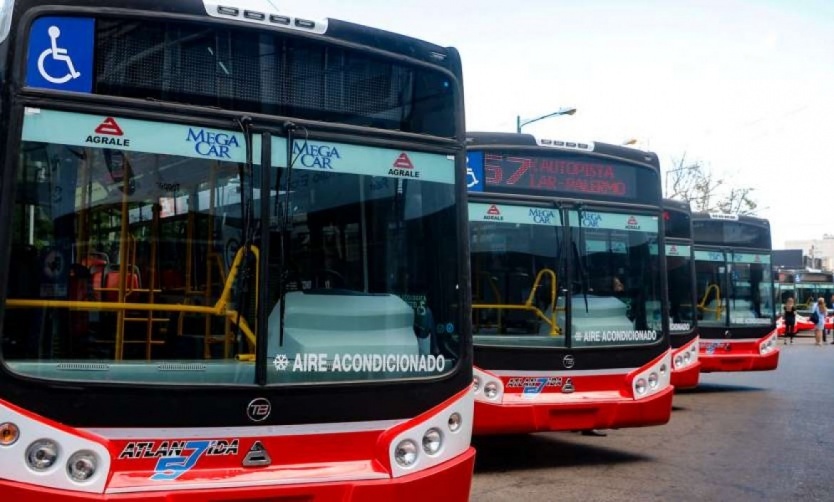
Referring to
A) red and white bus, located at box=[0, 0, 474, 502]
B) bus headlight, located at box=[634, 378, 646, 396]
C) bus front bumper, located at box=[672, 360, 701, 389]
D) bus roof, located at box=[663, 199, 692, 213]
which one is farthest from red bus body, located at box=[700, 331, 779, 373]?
red and white bus, located at box=[0, 0, 474, 502]

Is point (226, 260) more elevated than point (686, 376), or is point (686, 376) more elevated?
point (226, 260)

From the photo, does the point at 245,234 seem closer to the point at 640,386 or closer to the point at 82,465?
the point at 82,465

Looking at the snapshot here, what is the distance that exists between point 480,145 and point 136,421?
4.58 m

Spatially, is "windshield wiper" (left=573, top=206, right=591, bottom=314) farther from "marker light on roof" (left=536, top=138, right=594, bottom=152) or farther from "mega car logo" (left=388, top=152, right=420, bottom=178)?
"mega car logo" (left=388, top=152, right=420, bottom=178)

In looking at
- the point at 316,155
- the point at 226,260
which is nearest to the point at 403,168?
the point at 316,155

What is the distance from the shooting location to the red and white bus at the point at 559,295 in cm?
754

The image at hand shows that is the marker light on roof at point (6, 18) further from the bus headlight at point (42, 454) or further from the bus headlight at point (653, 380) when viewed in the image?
the bus headlight at point (653, 380)

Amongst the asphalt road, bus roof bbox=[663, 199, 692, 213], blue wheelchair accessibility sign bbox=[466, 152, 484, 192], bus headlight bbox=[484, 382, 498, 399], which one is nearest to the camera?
the asphalt road

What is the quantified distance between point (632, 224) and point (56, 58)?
18.8 ft

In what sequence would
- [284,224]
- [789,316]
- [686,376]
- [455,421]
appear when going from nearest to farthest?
[284,224] < [455,421] < [686,376] < [789,316]

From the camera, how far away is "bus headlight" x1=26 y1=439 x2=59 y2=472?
12.2 ft

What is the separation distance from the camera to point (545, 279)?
7.92 metres

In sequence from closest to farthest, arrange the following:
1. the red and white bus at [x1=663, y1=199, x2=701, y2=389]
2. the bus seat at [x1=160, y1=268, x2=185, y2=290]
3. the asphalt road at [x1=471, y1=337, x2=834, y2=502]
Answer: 1. the bus seat at [x1=160, y1=268, x2=185, y2=290]
2. the asphalt road at [x1=471, y1=337, x2=834, y2=502]
3. the red and white bus at [x1=663, y1=199, x2=701, y2=389]

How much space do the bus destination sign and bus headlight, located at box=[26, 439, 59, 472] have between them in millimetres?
4641
